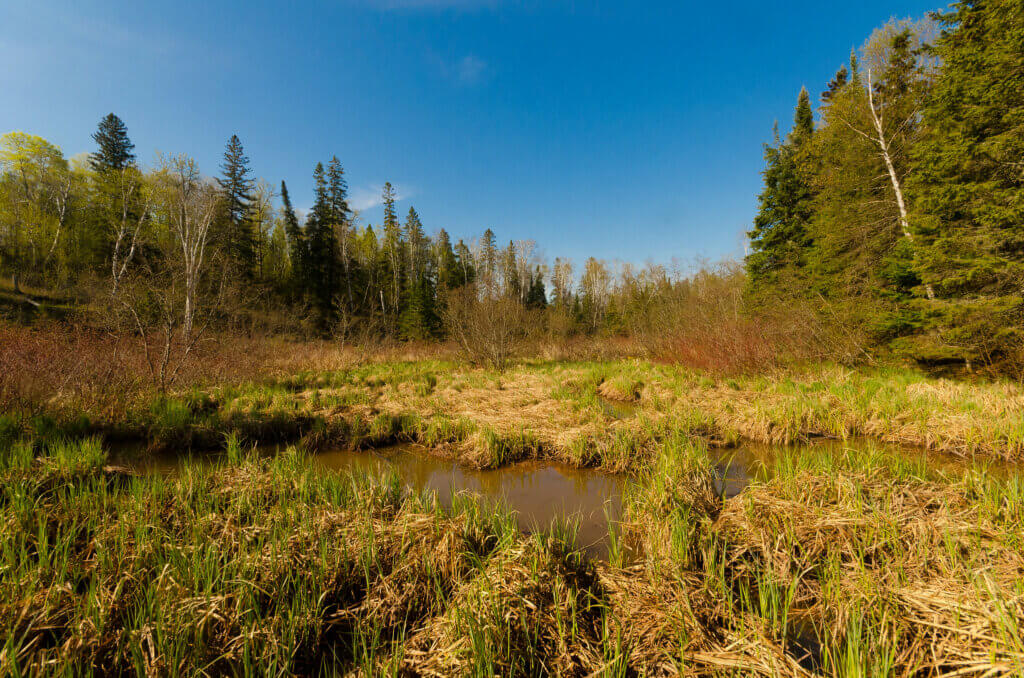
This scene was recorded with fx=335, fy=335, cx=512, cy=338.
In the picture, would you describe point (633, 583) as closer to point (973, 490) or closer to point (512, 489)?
point (512, 489)

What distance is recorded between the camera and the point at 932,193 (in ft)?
29.7

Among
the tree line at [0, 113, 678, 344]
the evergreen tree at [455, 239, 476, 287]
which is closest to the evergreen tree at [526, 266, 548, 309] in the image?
the tree line at [0, 113, 678, 344]

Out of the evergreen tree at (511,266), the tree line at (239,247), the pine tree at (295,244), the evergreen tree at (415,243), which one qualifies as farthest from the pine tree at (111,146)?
the evergreen tree at (511,266)

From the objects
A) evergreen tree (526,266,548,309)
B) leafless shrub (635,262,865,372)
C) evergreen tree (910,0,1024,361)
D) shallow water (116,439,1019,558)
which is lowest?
shallow water (116,439,1019,558)

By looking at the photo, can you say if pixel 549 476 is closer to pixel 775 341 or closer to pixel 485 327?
pixel 485 327

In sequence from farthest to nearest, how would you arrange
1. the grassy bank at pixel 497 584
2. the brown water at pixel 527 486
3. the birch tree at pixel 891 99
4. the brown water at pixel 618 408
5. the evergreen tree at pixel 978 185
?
the birch tree at pixel 891 99 → the evergreen tree at pixel 978 185 → the brown water at pixel 618 408 → the brown water at pixel 527 486 → the grassy bank at pixel 497 584

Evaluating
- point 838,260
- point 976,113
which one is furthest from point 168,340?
point 838,260

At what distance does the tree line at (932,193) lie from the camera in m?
7.91

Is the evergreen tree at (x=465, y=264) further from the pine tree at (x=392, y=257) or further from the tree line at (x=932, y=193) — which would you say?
the tree line at (x=932, y=193)

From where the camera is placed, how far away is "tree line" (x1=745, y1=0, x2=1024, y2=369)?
791cm

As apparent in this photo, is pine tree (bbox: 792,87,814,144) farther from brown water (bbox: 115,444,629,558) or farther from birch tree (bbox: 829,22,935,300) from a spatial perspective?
brown water (bbox: 115,444,629,558)

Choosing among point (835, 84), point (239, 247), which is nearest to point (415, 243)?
point (239, 247)

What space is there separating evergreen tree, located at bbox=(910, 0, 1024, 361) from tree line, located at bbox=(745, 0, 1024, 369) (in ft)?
0.09

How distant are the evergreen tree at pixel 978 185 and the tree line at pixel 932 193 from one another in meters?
0.03
